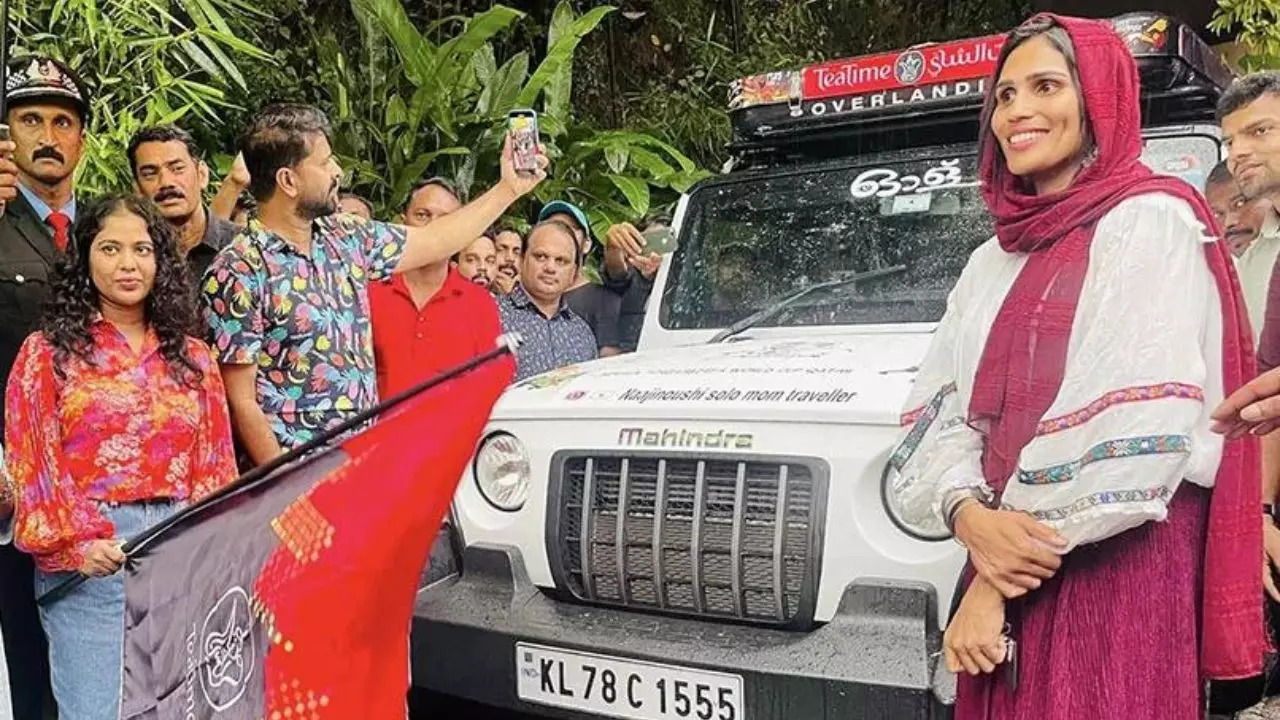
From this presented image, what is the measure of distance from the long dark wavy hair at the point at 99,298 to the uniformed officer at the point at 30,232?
0.23 m

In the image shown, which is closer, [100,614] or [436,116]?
[100,614]

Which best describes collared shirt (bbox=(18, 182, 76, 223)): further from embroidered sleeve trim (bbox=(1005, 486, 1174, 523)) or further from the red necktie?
embroidered sleeve trim (bbox=(1005, 486, 1174, 523))

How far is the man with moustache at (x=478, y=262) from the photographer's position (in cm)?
502

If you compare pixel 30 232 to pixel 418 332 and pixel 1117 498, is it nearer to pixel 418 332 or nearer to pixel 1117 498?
pixel 418 332

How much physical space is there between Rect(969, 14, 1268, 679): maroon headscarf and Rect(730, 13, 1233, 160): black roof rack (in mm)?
1965

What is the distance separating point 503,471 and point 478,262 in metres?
1.87

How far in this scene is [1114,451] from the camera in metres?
1.83

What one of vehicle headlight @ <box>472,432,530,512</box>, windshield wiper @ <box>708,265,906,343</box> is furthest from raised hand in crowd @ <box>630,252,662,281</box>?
vehicle headlight @ <box>472,432,530,512</box>

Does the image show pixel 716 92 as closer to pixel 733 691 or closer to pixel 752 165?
pixel 752 165

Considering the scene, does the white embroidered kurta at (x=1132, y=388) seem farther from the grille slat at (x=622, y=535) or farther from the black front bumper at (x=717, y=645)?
the grille slat at (x=622, y=535)

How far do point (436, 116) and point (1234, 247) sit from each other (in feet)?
19.4

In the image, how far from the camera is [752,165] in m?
4.78

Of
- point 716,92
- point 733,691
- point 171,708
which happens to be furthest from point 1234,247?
point 716,92

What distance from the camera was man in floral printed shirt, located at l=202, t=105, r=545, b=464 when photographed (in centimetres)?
319
